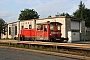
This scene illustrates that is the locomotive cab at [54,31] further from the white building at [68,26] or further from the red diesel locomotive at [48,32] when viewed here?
the white building at [68,26]

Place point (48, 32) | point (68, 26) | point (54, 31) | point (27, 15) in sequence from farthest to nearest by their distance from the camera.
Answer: point (27, 15) < point (68, 26) < point (54, 31) < point (48, 32)

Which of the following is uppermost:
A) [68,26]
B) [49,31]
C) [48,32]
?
[68,26]

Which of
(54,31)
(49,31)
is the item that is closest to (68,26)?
(54,31)

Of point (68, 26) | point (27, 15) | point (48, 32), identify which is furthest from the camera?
point (27, 15)

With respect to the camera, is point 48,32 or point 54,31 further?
point 54,31

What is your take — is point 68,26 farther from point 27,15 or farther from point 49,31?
point 27,15

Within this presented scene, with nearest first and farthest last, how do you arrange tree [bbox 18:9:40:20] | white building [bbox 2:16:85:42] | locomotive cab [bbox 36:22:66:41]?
1. locomotive cab [bbox 36:22:66:41]
2. white building [bbox 2:16:85:42]
3. tree [bbox 18:9:40:20]

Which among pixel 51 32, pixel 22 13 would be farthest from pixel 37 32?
pixel 22 13

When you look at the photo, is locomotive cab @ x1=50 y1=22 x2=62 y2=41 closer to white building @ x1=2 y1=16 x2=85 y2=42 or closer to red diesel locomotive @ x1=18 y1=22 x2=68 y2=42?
red diesel locomotive @ x1=18 y1=22 x2=68 y2=42

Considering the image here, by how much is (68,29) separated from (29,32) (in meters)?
11.1

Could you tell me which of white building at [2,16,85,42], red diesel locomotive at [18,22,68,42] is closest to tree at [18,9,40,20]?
white building at [2,16,85,42]

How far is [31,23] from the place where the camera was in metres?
44.8

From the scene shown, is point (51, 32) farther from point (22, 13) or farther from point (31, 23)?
point (22, 13)

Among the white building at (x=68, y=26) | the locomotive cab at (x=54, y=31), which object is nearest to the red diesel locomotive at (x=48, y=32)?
the locomotive cab at (x=54, y=31)
